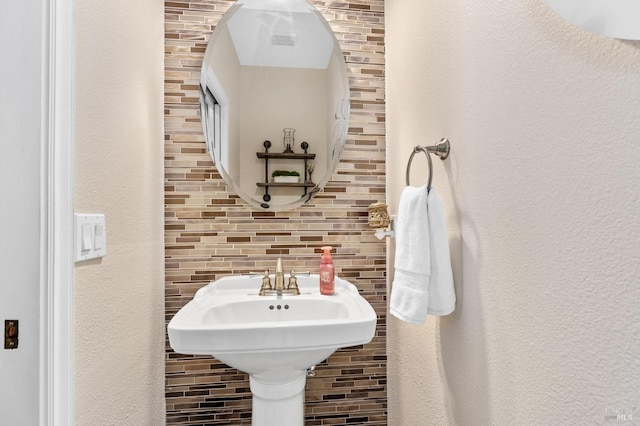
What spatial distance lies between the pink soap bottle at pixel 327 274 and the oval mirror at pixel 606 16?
3.43 ft

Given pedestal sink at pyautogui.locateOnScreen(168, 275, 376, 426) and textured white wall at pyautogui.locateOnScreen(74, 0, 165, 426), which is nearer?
textured white wall at pyautogui.locateOnScreen(74, 0, 165, 426)

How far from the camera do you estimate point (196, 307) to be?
4.20 ft

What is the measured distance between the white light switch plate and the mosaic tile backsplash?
1.89 ft

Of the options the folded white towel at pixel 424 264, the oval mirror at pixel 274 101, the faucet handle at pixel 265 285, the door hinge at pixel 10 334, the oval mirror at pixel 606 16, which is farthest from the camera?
the oval mirror at pixel 274 101

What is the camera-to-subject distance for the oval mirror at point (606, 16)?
489 millimetres

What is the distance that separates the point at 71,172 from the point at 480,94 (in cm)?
93

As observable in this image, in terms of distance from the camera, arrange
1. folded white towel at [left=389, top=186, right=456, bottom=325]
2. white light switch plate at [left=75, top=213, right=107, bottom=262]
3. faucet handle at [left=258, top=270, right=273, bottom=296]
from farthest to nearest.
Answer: faucet handle at [left=258, top=270, right=273, bottom=296], folded white towel at [left=389, top=186, right=456, bottom=325], white light switch plate at [left=75, top=213, right=107, bottom=262]

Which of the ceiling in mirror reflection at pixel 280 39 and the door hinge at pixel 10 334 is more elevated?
the ceiling in mirror reflection at pixel 280 39

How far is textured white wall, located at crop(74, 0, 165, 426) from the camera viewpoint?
2.79 ft

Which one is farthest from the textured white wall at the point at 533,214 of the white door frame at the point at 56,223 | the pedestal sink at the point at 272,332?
the white door frame at the point at 56,223

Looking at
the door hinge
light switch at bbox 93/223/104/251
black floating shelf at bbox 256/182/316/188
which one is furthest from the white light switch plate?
black floating shelf at bbox 256/182/316/188

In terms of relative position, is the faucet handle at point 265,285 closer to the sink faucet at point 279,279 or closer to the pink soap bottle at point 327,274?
the sink faucet at point 279,279

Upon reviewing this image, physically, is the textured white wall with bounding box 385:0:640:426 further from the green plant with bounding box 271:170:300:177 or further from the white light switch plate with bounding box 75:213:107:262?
the white light switch plate with bounding box 75:213:107:262

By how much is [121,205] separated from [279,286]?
628 millimetres
